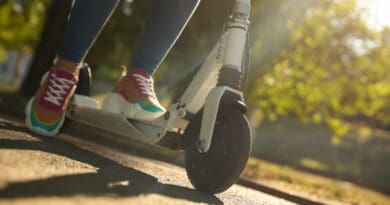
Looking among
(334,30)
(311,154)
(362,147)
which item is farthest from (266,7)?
(362,147)

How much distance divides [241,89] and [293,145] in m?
31.8

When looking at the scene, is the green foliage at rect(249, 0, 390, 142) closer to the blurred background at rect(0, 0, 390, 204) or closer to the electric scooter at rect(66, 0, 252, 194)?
the blurred background at rect(0, 0, 390, 204)

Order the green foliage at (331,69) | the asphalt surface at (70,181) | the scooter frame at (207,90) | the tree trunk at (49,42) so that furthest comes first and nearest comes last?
the green foliage at (331,69)
the tree trunk at (49,42)
the scooter frame at (207,90)
the asphalt surface at (70,181)

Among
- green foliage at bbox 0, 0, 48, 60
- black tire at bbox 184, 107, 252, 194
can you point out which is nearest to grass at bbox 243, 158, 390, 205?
black tire at bbox 184, 107, 252, 194

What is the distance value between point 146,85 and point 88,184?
1.13m

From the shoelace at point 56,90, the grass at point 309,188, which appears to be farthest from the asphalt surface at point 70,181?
the grass at point 309,188

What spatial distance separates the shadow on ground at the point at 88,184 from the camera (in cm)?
196

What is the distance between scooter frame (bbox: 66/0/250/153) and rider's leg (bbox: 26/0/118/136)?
47 cm

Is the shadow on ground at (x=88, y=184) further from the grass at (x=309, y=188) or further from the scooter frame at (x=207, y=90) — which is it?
the grass at (x=309, y=188)

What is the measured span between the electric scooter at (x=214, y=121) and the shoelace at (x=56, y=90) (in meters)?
0.31

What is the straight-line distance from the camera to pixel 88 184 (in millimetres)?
2285

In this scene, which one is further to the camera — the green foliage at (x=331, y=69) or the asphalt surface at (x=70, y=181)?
the green foliage at (x=331, y=69)

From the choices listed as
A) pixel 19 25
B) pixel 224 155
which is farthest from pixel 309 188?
pixel 19 25

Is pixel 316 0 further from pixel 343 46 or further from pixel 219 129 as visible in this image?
pixel 219 129
